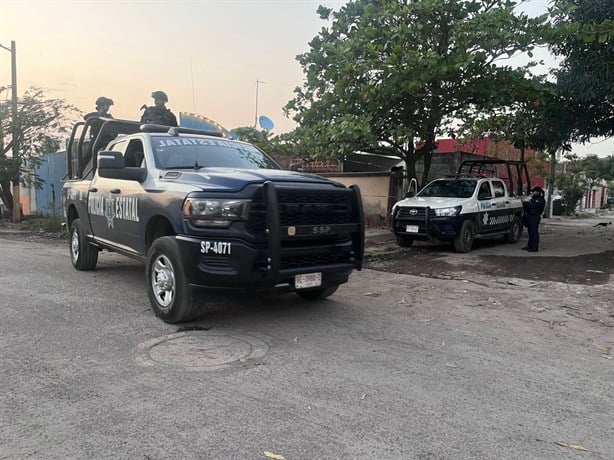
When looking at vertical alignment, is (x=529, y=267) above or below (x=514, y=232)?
below

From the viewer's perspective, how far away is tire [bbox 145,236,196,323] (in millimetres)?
5250

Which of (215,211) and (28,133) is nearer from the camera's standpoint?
(215,211)

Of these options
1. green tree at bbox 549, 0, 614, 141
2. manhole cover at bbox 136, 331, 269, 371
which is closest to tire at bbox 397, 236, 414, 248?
green tree at bbox 549, 0, 614, 141

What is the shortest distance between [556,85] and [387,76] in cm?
464

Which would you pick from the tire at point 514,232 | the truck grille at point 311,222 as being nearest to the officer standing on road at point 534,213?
the tire at point 514,232

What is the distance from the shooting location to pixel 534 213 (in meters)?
12.4

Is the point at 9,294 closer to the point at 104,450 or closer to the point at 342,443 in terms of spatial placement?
the point at 104,450

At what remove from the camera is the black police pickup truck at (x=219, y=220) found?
5051 mm

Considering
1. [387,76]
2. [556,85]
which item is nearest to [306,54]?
[387,76]

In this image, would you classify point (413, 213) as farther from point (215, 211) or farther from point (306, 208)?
point (215, 211)

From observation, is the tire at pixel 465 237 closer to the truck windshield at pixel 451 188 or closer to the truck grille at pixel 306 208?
the truck windshield at pixel 451 188

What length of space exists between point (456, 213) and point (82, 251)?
26.0 ft

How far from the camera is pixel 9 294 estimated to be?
6.91 meters

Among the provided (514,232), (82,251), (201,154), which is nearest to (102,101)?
(82,251)
